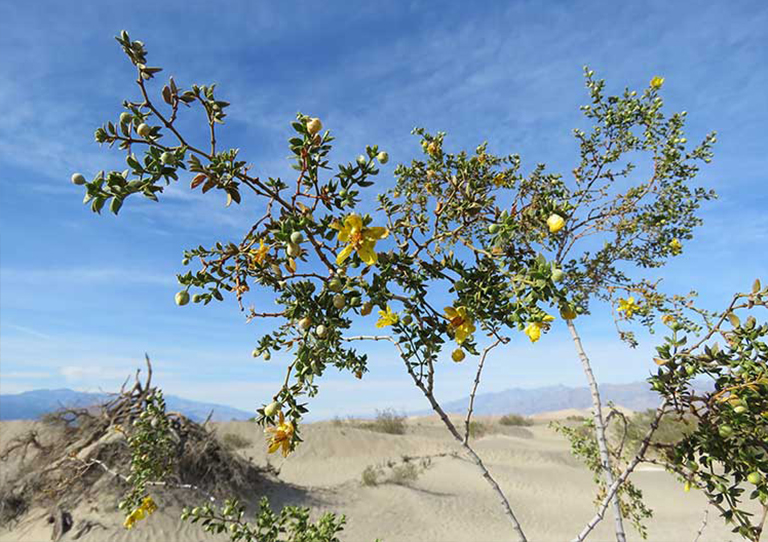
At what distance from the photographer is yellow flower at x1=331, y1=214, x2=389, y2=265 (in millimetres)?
1243

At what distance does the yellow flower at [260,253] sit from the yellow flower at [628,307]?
3.00m

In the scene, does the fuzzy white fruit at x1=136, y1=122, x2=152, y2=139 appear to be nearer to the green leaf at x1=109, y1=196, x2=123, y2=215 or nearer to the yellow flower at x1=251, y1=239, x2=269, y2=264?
the green leaf at x1=109, y1=196, x2=123, y2=215

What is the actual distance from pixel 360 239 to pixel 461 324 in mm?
449

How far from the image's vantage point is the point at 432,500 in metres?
9.50

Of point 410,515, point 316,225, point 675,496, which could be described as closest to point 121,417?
point 410,515

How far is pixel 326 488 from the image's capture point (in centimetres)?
983

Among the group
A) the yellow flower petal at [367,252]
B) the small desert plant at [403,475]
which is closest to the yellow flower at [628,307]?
the yellow flower petal at [367,252]

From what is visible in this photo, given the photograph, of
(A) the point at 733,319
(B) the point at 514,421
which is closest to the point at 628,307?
(A) the point at 733,319

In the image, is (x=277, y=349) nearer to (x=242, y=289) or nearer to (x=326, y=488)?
(x=242, y=289)

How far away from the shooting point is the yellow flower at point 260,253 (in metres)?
1.27

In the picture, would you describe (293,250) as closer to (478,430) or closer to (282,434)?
(282,434)

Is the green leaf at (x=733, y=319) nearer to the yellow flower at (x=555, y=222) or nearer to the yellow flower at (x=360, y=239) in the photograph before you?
the yellow flower at (x=555, y=222)

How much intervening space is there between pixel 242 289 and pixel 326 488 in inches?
386

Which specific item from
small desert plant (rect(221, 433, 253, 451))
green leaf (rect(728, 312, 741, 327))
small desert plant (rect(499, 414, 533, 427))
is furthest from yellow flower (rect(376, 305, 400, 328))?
small desert plant (rect(499, 414, 533, 427))
